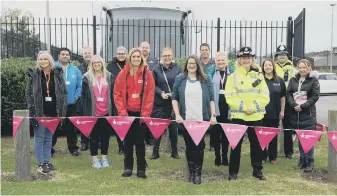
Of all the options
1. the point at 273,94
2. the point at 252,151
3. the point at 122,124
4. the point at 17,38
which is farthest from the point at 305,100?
the point at 17,38

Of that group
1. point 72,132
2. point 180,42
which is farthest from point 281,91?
point 180,42

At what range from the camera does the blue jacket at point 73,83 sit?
708 cm

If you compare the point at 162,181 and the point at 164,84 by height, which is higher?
the point at 164,84

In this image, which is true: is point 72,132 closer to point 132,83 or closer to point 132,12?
point 132,83

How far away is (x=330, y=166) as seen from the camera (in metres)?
5.94

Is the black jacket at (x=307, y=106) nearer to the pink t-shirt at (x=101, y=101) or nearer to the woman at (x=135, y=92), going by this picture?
the woman at (x=135, y=92)

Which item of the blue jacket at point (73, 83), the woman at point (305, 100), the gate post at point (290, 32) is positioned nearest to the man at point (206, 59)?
the woman at point (305, 100)

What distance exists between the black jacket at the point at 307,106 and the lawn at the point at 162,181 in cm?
74

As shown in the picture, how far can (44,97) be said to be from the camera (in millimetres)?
6094

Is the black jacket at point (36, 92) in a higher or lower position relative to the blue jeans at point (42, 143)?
higher

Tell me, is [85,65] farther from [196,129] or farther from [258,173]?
[258,173]

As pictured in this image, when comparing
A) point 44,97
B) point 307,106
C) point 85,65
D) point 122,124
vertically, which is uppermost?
point 85,65

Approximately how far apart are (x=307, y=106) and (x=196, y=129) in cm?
188

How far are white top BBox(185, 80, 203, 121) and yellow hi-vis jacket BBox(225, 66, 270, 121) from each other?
0.42 meters
